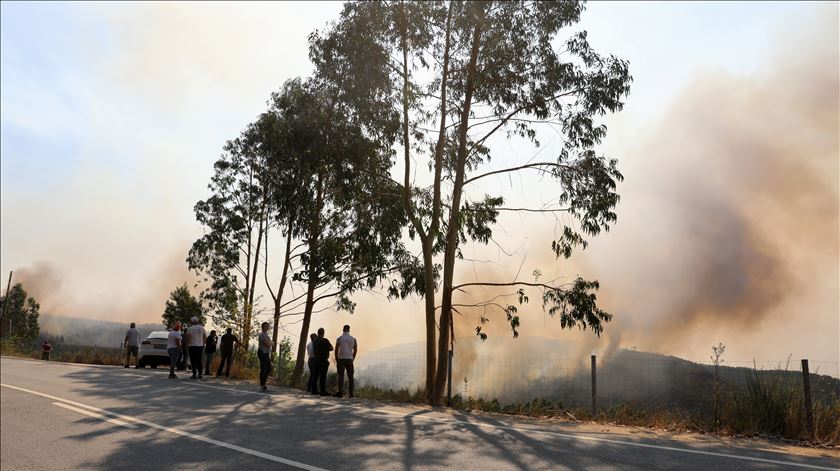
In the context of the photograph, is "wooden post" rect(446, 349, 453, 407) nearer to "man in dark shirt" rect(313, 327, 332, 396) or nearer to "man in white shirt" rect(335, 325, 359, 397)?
"man in white shirt" rect(335, 325, 359, 397)

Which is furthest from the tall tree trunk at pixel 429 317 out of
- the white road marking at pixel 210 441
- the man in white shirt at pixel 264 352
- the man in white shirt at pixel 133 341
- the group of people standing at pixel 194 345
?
the man in white shirt at pixel 133 341

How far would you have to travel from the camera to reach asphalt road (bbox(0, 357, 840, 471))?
7.16 m

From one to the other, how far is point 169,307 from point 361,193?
5952 centimetres

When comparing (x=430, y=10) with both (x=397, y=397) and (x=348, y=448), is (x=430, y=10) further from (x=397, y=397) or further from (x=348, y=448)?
(x=348, y=448)

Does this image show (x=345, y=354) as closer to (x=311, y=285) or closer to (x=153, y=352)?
(x=311, y=285)

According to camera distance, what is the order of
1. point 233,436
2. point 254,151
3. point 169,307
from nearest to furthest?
point 233,436
point 254,151
point 169,307

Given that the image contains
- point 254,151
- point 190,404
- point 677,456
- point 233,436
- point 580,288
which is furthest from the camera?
point 254,151

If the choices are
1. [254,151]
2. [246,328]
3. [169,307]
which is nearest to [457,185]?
[246,328]

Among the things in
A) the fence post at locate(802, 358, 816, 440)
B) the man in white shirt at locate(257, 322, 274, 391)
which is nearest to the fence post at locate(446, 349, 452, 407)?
the man in white shirt at locate(257, 322, 274, 391)

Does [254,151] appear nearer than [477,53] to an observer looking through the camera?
No

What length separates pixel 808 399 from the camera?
10.6m

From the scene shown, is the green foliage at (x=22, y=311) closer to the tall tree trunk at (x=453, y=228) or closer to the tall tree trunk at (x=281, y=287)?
the tall tree trunk at (x=281, y=287)

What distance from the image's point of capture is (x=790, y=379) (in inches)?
447

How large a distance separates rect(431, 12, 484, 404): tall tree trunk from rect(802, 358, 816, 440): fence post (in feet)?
29.1
